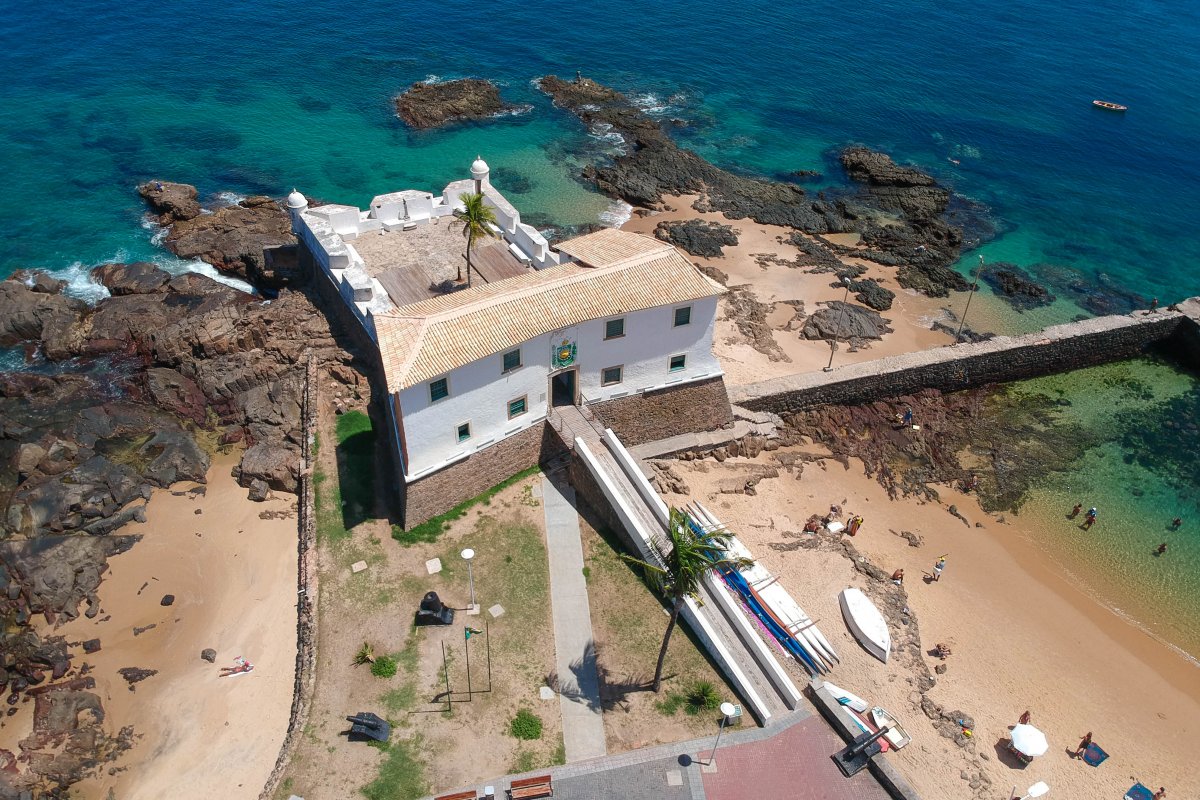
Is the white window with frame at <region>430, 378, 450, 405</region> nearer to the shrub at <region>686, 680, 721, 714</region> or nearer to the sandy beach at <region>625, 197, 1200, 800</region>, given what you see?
the sandy beach at <region>625, 197, 1200, 800</region>

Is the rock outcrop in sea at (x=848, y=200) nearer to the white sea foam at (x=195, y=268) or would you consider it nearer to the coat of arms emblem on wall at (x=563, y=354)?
the white sea foam at (x=195, y=268)

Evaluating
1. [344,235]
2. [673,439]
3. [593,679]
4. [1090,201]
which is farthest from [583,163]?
[593,679]

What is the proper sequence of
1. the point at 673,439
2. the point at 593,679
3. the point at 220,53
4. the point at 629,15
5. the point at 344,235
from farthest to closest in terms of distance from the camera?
1. the point at 629,15
2. the point at 220,53
3. the point at 344,235
4. the point at 673,439
5. the point at 593,679

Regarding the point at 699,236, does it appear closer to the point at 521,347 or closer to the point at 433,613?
the point at 521,347

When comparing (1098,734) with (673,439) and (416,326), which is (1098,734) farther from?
(416,326)

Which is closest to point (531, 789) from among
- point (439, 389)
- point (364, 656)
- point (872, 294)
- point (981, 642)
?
point (364, 656)

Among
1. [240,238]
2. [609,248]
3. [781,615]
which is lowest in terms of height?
[781,615]

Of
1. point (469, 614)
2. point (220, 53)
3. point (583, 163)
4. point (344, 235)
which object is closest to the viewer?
point (469, 614)
